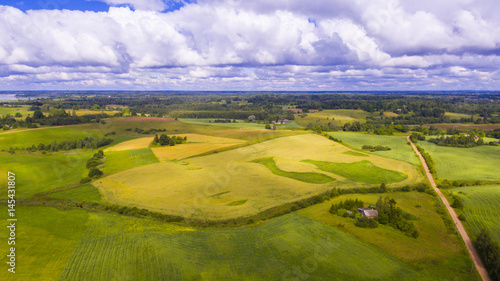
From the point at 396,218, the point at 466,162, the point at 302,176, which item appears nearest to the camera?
the point at 396,218

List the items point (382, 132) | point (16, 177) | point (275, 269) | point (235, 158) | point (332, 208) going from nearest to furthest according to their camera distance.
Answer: point (275, 269)
point (332, 208)
point (16, 177)
point (235, 158)
point (382, 132)

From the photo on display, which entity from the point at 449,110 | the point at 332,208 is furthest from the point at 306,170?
the point at 449,110

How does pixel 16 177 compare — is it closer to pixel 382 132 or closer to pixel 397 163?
pixel 397 163

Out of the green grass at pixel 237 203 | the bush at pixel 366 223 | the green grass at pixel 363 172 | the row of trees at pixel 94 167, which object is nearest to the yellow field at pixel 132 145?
the row of trees at pixel 94 167

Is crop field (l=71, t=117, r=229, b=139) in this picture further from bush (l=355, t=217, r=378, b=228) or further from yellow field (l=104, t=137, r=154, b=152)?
bush (l=355, t=217, r=378, b=228)

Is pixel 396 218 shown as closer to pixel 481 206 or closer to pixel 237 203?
pixel 481 206

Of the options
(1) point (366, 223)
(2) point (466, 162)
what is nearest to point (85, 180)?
(1) point (366, 223)
